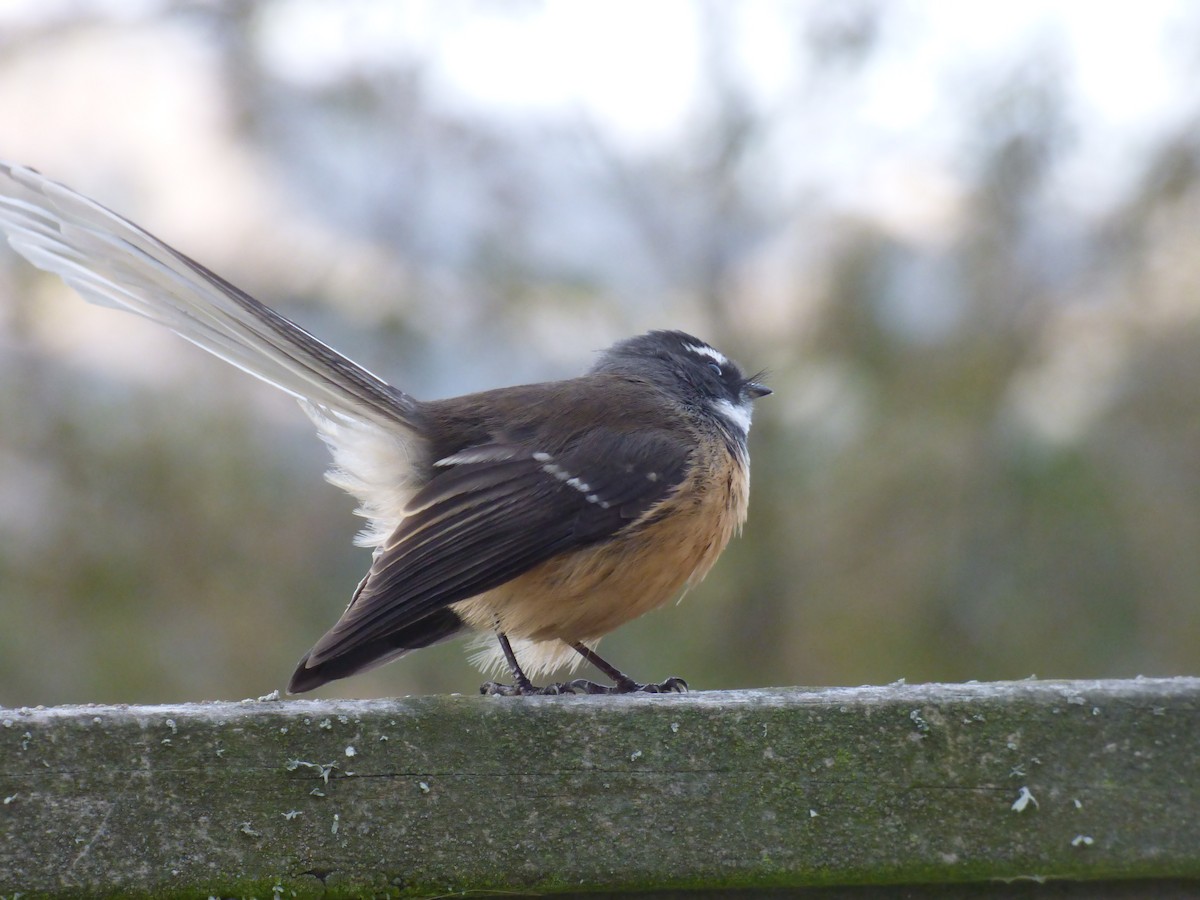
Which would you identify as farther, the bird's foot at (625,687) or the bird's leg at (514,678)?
the bird's foot at (625,687)

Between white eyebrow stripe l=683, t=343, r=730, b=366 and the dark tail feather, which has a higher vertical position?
white eyebrow stripe l=683, t=343, r=730, b=366

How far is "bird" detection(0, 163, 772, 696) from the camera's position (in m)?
3.08

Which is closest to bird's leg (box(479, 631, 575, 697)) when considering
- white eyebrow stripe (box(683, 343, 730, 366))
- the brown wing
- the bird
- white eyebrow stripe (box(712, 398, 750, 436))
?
the bird

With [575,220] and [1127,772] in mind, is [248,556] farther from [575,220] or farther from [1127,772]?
[1127,772]

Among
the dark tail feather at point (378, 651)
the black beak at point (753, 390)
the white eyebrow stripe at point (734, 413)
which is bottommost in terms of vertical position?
the dark tail feather at point (378, 651)

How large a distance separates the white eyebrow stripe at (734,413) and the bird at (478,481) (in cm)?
45

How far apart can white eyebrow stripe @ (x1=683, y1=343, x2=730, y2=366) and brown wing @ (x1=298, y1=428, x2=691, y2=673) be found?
1345 mm

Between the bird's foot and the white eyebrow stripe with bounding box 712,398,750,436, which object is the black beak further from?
the bird's foot

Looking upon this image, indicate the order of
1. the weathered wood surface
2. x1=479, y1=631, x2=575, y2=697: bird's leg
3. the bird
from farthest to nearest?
x1=479, y1=631, x2=575, y2=697: bird's leg → the bird → the weathered wood surface

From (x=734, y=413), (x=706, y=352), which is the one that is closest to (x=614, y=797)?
(x=734, y=413)

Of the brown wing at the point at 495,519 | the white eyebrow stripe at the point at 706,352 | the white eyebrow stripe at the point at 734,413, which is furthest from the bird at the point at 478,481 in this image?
the white eyebrow stripe at the point at 706,352

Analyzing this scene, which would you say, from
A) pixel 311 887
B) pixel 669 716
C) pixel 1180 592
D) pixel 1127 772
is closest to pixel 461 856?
pixel 311 887

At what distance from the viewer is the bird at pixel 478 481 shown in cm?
308

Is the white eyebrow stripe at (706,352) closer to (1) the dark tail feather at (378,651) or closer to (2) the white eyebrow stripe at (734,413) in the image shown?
(2) the white eyebrow stripe at (734,413)
